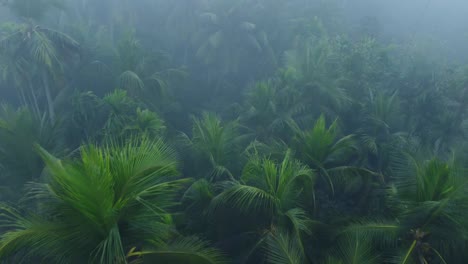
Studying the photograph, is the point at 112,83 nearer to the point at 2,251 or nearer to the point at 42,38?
the point at 42,38

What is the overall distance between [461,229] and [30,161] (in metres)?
7.88

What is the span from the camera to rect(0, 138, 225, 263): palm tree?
346 cm

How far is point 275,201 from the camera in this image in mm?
5684

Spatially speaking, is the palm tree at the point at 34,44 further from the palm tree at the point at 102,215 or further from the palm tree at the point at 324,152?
the palm tree at the point at 102,215

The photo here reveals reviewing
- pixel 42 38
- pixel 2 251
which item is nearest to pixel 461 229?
pixel 2 251

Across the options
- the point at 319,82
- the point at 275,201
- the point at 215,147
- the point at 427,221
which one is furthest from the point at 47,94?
the point at 427,221

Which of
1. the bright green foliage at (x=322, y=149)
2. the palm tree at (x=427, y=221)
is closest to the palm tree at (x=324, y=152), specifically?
the bright green foliage at (x=322, y=149)

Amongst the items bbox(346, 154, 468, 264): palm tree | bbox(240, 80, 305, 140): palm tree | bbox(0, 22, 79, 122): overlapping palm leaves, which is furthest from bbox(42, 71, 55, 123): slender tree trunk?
bbox(346, 154, 468, 264): palm tree

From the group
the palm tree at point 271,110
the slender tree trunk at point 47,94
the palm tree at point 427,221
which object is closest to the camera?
the palm tree at point 427,221

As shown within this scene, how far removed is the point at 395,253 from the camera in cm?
498

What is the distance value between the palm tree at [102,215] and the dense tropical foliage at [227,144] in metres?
0.02

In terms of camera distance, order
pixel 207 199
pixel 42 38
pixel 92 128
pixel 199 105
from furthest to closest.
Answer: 1. pixel 199 105
2. pixel 42 38
3. pixel 92 128
4. pixel 207 199

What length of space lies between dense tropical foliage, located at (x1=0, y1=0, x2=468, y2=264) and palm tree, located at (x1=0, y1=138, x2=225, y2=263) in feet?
0.05

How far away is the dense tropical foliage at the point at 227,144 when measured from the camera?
12.6ft
